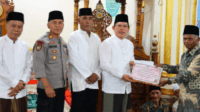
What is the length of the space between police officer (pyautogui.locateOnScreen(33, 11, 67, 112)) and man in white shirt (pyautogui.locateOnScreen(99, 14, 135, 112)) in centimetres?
46

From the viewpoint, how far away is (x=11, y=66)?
1750mm

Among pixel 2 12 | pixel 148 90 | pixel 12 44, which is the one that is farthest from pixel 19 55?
pixel 2 12

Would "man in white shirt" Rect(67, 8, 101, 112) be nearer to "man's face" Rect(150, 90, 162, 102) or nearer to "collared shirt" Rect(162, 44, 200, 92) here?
"collared shirt" Rect(162, 44, 200, 92)

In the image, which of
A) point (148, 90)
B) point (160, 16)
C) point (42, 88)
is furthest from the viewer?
point (160, 16)

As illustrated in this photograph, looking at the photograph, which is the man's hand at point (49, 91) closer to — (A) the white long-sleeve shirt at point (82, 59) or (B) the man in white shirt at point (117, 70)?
(A) the white long-sleeve shirt at point (82, 59)

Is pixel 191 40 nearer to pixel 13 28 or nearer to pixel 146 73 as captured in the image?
pixel 146 73

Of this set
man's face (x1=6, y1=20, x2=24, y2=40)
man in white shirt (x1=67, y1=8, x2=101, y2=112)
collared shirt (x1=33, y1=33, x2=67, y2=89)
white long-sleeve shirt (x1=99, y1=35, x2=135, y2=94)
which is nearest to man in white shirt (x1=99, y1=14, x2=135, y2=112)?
white long-sleeve shirt (x1=99, y1=35, x2=135, y2=94)

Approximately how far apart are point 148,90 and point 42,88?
1966 mm

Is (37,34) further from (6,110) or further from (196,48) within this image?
(196,48)

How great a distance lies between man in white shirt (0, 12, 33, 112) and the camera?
1724mm

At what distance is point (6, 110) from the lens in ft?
5.73

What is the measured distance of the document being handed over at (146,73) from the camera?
201cm

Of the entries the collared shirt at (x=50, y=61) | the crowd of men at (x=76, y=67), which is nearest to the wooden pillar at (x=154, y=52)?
the crowd of men at (x=76, y=67)

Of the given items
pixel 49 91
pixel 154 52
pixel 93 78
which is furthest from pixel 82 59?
pixel 154 52
